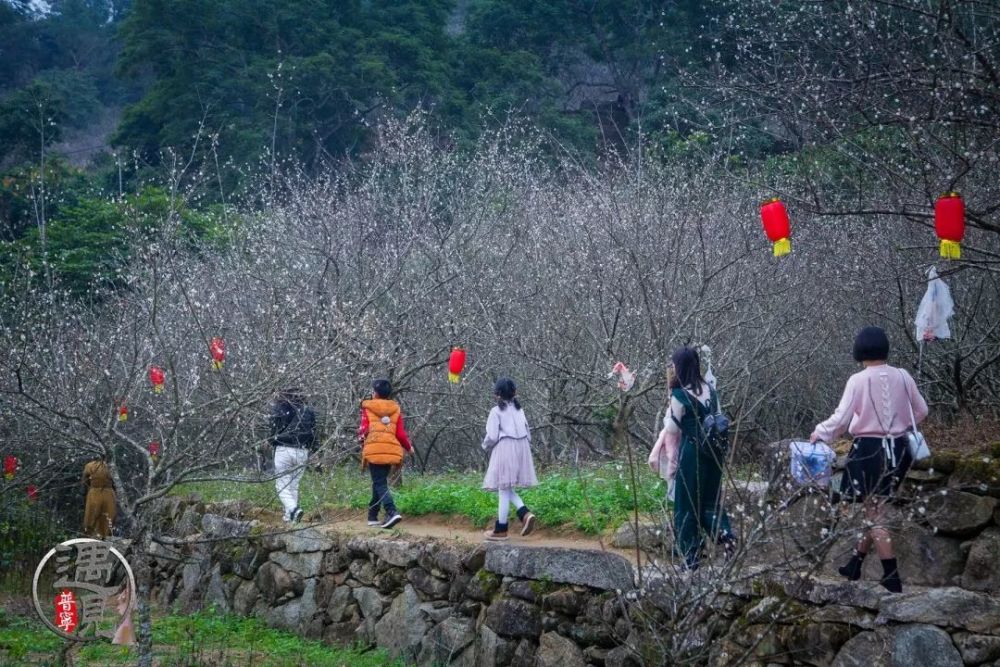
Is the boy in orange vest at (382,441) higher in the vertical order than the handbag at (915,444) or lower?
lower

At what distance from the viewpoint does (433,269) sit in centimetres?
1498

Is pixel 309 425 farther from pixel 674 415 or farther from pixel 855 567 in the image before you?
pixel 855 567

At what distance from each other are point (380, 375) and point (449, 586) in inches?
196

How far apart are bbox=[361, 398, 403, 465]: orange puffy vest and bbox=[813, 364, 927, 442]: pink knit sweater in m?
4.69

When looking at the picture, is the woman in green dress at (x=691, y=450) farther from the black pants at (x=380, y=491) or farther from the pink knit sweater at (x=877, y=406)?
the black pants at (x=380, y=491)

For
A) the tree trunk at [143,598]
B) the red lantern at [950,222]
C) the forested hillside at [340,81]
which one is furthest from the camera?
the forested hillside at [340,81]

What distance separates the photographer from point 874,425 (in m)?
6.25

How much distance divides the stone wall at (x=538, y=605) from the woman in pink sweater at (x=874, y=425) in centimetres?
48

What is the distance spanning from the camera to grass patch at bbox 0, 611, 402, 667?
356 inches

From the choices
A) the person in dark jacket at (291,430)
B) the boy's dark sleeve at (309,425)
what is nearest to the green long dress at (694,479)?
the person in dark jacket at (291,430)

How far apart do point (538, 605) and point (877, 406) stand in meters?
3.04

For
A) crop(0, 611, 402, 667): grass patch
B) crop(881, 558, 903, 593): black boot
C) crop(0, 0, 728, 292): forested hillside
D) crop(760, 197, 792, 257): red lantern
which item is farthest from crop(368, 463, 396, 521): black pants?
crop(0, 0, 728, 292): forested hillside

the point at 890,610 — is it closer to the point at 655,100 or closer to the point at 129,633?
the point at 129,633

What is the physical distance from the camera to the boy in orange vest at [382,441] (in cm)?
991
